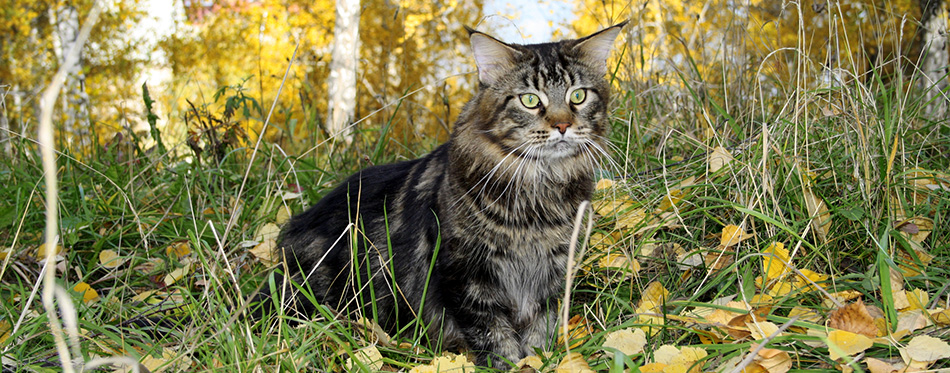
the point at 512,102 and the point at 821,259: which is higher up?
the point at 512,102

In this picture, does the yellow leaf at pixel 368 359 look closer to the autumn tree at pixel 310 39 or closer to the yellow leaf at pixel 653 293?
the yellow leaf at pixel 653 293

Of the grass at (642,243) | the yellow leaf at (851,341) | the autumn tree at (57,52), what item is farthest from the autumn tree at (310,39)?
the yellow leaf at (851,341)

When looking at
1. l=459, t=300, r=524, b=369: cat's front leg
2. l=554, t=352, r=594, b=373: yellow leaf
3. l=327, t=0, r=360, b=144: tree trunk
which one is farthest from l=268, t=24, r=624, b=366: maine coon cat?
l=327, t=0, r=360, b=144: tree trunk

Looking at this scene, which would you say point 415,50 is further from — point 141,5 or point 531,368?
point 531,368

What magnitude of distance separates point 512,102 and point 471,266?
2.00ft

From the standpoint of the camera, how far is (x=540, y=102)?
223 centimetres

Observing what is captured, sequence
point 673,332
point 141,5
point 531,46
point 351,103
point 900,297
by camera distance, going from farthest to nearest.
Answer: point 141,5, point 351,103, point 531,46, point 673,332, point 900,297

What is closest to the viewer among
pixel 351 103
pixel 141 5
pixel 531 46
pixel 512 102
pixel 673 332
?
pixel 673 332

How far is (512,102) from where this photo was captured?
224cm

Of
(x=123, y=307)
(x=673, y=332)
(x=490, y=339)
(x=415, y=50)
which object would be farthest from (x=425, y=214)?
(x=415, y=50)

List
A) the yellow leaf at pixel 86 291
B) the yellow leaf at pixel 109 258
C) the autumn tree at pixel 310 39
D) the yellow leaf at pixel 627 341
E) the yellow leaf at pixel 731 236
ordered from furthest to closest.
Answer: the autumn tree at pixel 310 39 < the yellow leaf at pixel 109 258 < the yellow leaf at pixel 86 291 < the yellow leaf at pixel 731 236 < the yellow leaf at pixel 627 341

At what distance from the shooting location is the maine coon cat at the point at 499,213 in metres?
2.14

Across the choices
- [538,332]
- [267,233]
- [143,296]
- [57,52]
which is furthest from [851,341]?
[57,52]

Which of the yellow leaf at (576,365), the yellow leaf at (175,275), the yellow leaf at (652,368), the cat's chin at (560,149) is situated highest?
the cat's chin at (560,149)
